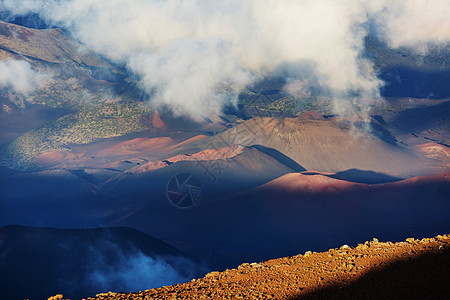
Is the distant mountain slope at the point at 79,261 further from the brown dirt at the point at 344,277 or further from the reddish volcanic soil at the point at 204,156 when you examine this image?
the reddish volcanic soil at the point at 204,156

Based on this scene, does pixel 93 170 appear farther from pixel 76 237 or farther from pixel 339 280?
pixel 339 280

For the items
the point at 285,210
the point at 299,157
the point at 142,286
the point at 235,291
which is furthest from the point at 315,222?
the point at 235,291

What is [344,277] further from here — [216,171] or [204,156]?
[204,156]
